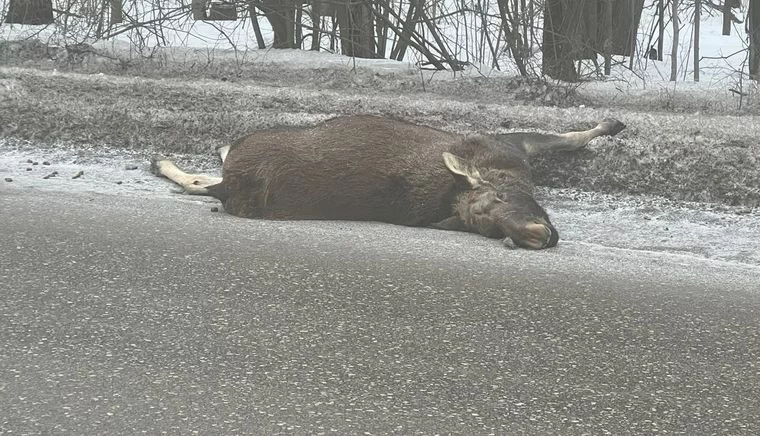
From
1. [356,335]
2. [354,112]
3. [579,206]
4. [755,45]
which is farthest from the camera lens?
[755,45]

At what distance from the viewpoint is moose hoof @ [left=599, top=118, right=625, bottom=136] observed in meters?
8.22

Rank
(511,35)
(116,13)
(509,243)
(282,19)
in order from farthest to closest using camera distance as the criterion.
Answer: (282,19) < (116,13) < (511,35) < (509,243)

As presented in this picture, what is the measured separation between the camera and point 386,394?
139 inches

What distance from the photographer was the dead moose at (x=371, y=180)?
262 inches

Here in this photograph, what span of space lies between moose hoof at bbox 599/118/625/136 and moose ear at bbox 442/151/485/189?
1.79 meters

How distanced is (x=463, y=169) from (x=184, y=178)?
214cm

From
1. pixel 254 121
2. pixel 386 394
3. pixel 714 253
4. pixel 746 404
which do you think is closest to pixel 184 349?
pixel 386 394

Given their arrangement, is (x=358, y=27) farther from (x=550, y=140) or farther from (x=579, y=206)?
(x=579, y=206)

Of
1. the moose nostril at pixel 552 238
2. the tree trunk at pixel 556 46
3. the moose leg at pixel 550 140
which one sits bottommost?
the moose nostril at pixel 552 238

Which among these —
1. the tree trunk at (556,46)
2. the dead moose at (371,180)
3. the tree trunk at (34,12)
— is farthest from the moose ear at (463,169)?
the tree trunk at (34,12)

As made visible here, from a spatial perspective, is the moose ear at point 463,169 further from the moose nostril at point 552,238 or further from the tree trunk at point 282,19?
the tree trunk at point 282,19

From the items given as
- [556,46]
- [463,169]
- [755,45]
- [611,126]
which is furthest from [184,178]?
[755,45]

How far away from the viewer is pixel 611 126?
8.27m

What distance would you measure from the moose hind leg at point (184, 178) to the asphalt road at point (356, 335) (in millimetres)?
1339
